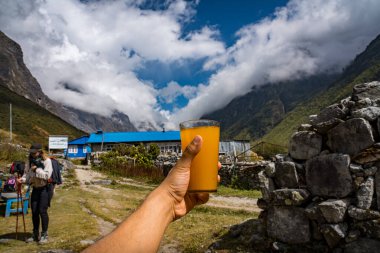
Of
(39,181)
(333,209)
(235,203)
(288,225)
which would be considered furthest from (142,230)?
(235,203)

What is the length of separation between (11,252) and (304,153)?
→ 6.82 m

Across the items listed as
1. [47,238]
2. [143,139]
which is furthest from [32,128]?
[47,238]

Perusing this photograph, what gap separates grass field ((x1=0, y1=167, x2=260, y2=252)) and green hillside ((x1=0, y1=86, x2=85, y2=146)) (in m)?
99.1

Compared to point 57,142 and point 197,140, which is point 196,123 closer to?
point 197,140

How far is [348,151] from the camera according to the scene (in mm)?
6438

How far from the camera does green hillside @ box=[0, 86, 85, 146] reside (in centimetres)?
11744

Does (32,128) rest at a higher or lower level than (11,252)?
higher

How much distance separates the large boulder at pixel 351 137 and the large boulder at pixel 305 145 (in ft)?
0.87

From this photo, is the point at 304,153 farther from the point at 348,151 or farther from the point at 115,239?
the point at 115,239

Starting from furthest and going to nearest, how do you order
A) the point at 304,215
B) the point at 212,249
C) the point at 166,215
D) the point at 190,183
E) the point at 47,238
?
the point at 47,238, the point at 212,249, the point at 304,215, the point at 190,183, the point at 166,215

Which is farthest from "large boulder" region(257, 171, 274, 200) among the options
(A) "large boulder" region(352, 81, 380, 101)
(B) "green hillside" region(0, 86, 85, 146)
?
(B) "green hillside" region(0, 86, 85, 146)

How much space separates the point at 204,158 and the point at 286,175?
534 centimetres

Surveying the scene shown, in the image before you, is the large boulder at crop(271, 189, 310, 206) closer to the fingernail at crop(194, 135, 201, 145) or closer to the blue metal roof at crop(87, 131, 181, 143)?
the fingernail at crop(194, 135, 201, 145)

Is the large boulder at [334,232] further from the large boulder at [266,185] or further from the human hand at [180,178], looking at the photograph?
the human hand at [180,178]
